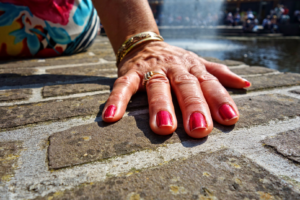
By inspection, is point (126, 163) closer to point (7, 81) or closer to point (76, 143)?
point (76, 143)

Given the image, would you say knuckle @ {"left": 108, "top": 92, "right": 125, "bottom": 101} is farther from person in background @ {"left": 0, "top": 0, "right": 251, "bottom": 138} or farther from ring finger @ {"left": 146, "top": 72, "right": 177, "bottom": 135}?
ring finger @ {"left": 146, "top": 72, "right": 177, "bottom": 135}

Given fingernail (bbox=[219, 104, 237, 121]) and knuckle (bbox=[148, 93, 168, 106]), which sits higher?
fingernail (bbox=[219, 104, 237, 121])

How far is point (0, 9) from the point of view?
188 centimetres

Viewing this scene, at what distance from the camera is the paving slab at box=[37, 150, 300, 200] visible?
55cm

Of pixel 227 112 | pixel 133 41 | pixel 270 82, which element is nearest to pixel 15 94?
pixel 133 41

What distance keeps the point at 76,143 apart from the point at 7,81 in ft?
3.29

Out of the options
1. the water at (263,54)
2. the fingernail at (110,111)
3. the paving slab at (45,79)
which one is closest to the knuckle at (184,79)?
the fingernail at (110,111)

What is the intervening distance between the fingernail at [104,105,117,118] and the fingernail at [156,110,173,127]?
19cm

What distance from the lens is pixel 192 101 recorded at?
938mm

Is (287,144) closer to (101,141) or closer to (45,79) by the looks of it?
(101,141)

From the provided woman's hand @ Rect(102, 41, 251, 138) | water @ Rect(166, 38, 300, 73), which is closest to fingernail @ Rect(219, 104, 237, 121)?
woman's hand @ Rect(102, 41, 251, 138)

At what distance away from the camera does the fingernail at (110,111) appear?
89 cm

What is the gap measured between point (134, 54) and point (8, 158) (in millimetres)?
942

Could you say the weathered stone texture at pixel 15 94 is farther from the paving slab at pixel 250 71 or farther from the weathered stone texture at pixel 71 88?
the paving slab at pixel 250 71
